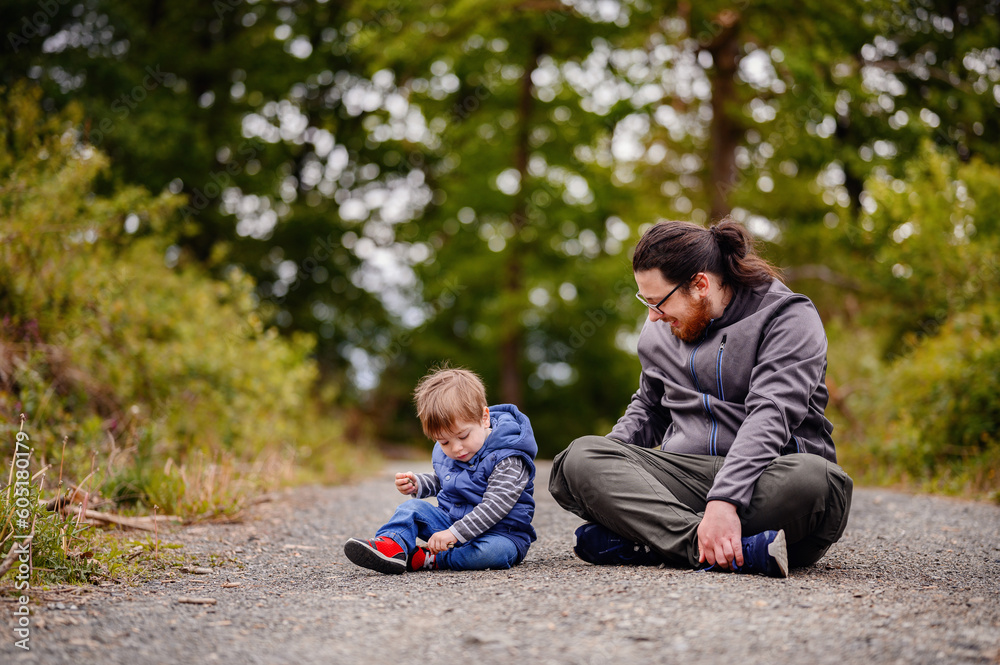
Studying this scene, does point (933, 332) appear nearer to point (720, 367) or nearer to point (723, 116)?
point (720, 367)

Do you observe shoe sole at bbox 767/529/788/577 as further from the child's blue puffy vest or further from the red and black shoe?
the red and black shoe

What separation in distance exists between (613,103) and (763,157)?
3.59 m

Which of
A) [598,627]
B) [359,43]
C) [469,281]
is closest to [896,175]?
[469,281]

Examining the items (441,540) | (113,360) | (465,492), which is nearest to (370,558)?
(441,540)

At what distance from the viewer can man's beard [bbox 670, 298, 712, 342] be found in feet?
9.51

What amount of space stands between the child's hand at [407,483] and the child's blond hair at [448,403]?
19 centimetres

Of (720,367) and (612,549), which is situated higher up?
(720,367)

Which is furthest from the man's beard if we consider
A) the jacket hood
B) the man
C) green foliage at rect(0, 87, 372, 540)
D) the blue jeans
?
green foliage at rect(0, 87, 372, 540)

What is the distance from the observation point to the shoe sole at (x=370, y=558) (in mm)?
2719

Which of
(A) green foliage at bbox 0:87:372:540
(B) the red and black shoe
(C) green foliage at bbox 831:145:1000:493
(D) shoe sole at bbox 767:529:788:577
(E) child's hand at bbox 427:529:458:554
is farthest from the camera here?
(C) green foliage at bbox 831:145:1000:493

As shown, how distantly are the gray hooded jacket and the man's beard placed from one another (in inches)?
1.2

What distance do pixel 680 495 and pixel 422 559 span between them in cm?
98

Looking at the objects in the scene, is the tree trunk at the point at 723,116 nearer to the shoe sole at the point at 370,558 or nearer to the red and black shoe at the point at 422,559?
the red and black shoe at the point at 422,559

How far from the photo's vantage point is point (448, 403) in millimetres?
2898
